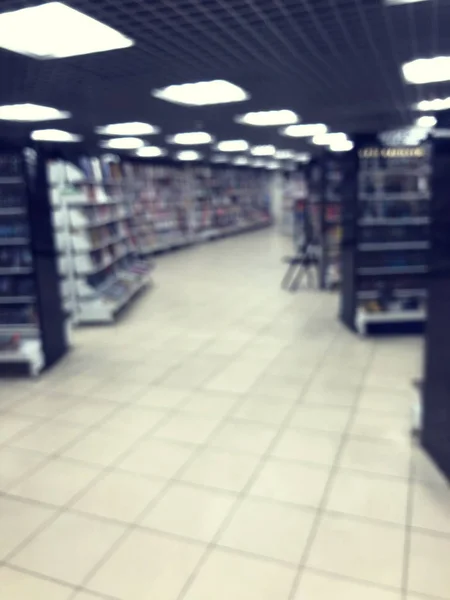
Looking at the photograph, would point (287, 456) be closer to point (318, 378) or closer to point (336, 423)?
point (336, 423)

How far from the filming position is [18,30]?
6.73ft

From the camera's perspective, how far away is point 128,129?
239 inches

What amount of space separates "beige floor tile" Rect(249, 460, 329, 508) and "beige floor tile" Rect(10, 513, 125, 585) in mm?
809

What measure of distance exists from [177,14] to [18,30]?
677mm

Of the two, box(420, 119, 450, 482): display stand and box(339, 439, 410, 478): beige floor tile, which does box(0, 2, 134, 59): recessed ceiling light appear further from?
box(339, 439, 410, 478): beige floor tile

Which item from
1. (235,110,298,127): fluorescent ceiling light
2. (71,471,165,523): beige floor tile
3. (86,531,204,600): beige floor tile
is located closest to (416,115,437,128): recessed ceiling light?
(235,110,298,127): fluorescent ceiling light

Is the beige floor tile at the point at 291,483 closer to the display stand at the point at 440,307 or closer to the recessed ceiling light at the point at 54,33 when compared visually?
the display stand at the point at 440,307

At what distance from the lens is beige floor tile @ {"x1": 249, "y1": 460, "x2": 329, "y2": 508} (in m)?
2.75

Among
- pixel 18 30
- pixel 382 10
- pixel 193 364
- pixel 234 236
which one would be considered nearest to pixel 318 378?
pixel 193 364

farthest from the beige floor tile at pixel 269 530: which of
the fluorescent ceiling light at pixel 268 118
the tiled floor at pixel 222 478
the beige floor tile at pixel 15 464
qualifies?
the fluorescent ceiling light at pixel 268 118

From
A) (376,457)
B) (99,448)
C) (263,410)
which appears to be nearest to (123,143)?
(263,410)

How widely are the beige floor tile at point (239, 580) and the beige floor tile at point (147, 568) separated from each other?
0.08 metres

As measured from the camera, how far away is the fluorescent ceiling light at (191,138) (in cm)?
685

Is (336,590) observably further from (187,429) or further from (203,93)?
(203,93)
